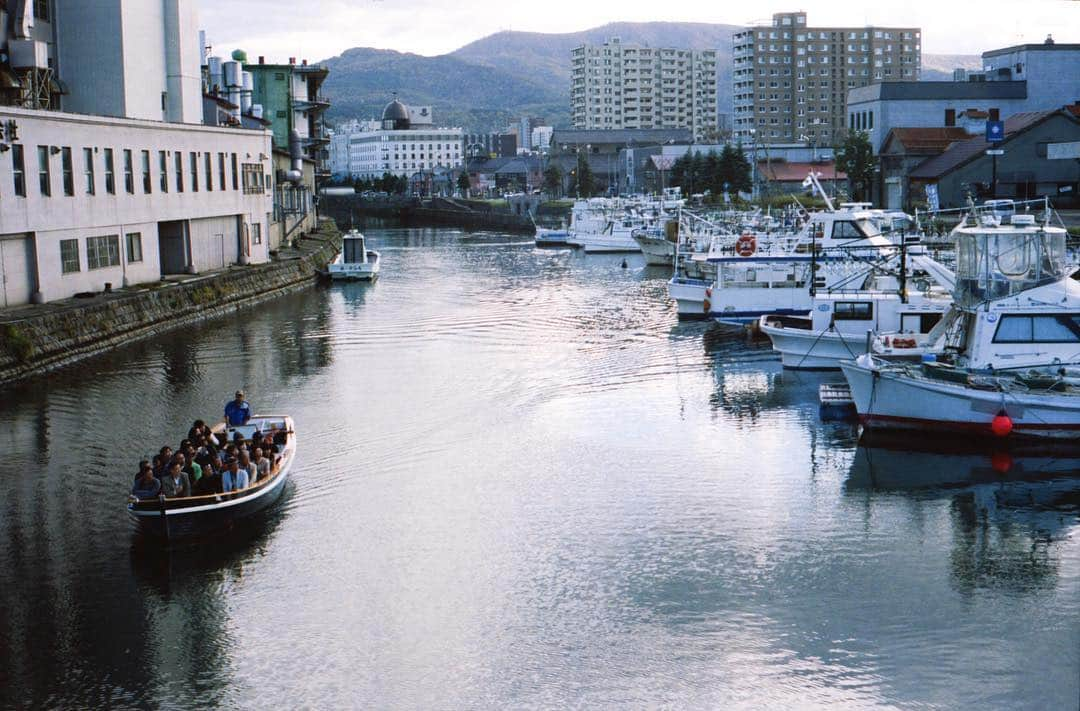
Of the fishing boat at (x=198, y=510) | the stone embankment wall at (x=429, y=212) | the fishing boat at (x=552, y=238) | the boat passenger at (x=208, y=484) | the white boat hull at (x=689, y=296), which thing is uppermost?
the stone embankment wall at (x=429, y=212)

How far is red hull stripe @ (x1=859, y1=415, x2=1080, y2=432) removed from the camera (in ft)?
84.9

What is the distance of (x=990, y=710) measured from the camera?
14.5 m

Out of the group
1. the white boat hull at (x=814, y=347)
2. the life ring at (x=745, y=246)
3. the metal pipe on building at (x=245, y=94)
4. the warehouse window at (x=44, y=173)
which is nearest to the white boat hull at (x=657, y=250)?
the life ring at (x=745, y=246)

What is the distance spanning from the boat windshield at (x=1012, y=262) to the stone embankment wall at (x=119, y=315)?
2386 cm

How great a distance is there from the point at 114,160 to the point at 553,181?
364ft

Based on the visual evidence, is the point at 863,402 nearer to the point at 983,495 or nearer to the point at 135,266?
the point at 983,495

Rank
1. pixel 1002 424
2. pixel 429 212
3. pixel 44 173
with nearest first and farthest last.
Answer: pixel 1002 424, pixel 44 173, pixel 429 212

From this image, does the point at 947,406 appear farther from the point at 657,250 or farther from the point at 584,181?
the point at 584,181

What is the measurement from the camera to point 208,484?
20.4 m

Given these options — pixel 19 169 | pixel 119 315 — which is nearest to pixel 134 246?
pixel 119 315

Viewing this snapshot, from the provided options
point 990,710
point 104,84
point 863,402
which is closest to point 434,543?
point 990,710

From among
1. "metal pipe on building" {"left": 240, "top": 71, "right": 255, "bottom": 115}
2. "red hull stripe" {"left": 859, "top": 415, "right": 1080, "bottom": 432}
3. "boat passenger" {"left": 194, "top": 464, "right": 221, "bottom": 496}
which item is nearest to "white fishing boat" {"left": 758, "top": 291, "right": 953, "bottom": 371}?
"red hull stripe" {"left": 859, "top": 415, "right": 1080, "bottom": 432}

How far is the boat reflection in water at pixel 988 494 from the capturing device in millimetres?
19438

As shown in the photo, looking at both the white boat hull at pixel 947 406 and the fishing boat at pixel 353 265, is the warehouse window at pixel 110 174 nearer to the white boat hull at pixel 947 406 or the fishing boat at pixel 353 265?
the fishing boat at pixel 353 265
